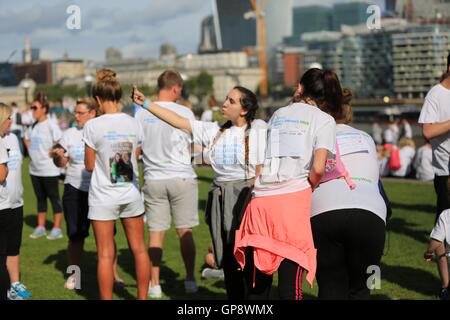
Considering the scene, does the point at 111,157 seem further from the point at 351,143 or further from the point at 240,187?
the point at 351,143

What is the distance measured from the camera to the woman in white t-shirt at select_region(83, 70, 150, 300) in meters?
6.39

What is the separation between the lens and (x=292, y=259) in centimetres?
482

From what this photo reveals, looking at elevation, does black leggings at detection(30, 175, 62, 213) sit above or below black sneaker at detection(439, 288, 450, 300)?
above

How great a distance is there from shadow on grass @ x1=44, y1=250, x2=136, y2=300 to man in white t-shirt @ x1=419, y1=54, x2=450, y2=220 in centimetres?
307

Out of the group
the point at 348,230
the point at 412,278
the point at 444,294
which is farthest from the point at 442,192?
the point at 348,230

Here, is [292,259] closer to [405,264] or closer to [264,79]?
[405,264]

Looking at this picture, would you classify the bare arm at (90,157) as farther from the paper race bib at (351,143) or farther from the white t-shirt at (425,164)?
the white t-shirt at (425,164)

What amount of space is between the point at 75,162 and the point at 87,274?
1281mm

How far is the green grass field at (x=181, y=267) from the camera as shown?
7.62m

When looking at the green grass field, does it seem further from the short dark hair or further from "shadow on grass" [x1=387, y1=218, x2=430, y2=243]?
the short dark hair

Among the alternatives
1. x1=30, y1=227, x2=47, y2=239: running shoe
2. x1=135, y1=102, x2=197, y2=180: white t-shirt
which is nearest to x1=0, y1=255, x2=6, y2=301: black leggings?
x1=135, y1=102, x2=197, y2=180: white t-shirt
